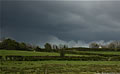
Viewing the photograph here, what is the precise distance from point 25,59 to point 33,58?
2.13m

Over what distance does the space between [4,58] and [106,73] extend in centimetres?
3048

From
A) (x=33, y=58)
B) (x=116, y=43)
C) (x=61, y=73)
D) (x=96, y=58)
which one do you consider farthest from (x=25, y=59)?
(x=116, y=43)

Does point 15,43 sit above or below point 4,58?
above

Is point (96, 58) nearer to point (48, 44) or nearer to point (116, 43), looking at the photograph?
point (48, 44)

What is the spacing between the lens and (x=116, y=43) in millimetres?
169250

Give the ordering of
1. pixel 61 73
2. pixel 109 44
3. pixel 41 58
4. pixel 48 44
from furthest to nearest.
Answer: pixel 109 44
pixel 48 44
pixel 41 58
pixel 61 73

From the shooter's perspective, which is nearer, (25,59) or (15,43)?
(25,59)

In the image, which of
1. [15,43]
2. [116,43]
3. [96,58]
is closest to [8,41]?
[15,43]

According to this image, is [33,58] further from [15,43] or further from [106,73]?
[15,43]

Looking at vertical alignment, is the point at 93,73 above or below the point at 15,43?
below

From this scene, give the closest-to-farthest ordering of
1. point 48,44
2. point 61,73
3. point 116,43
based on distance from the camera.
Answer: point 61,73
point 48,44
point 116,43

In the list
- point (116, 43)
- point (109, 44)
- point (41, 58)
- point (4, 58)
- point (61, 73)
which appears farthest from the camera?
point (109, 44)

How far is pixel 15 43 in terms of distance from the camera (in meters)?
96.4

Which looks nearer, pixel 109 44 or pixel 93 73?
pixel 93 73
